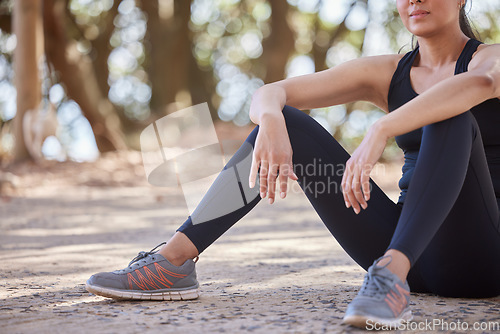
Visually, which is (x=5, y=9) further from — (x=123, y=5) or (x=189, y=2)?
(x=189, y=2)

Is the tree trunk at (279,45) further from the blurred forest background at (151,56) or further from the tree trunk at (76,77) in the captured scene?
the tree trunk at (76,77)

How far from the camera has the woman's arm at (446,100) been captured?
146 centimetres

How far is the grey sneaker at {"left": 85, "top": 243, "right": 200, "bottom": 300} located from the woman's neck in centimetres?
100

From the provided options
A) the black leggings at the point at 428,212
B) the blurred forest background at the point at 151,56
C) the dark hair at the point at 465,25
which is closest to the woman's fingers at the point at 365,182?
the black leggings at the point at 428,212

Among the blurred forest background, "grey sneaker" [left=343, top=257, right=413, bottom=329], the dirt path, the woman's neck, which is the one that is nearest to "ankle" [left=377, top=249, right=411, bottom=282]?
"grey sneaker" [left=343, top=257, right=413, bottom=329]

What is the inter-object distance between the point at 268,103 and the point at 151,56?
8.94m

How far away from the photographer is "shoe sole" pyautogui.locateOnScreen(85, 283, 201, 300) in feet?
5.43

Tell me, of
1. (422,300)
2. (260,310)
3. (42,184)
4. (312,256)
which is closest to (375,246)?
(422,300)

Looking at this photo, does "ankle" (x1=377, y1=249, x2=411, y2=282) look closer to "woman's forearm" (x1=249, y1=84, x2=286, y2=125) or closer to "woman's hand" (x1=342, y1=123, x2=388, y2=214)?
"woman's hand" (x1=342, y1=123, x2=388, y2=214)

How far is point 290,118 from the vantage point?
1.71m

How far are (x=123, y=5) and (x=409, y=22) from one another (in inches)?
399

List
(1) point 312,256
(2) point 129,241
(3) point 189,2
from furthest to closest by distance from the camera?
(3) point 189,2, (2) point 129,241, (1) point 312,256

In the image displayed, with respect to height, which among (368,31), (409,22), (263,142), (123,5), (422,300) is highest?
(123,5)

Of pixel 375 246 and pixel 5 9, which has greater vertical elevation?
pixel 5 9
